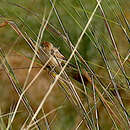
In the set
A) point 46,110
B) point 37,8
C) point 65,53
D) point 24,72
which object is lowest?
point 46,110

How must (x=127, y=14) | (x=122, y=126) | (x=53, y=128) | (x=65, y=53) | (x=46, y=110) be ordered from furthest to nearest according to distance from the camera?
(x=127, y=14) → (x=46, y=110) → (x=65, y=53) → (x=53, y=128) → (x=122, y=126)

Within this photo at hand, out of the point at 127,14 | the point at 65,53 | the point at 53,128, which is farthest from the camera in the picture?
the point at 127,14

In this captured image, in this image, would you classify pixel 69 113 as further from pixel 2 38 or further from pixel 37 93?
pixel 2 38

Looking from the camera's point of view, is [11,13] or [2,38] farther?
[2,38]

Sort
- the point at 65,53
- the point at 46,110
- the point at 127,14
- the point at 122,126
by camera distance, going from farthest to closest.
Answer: the point at 127,14
the point at 46,110
the point at 65,53
the point at 122,126

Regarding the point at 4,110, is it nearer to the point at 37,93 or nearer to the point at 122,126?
the point at 37,93

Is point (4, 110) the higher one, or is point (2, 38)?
point (2, 38)

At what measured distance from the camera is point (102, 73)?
153 cm

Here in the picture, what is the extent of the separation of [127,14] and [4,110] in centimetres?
83

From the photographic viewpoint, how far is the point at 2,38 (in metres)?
1.52

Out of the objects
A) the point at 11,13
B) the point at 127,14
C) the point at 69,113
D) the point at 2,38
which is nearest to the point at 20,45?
the point at 2,38

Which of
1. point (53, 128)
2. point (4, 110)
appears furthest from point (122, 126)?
Answer: point (4, 110)

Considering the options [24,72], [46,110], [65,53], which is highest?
[65,53]

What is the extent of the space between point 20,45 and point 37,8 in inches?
7.3
